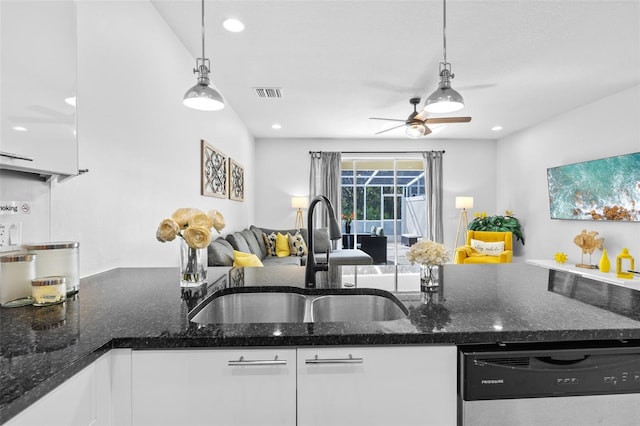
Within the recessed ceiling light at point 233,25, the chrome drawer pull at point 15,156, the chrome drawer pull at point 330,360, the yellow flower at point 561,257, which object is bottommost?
the yellow flower at point 561,257

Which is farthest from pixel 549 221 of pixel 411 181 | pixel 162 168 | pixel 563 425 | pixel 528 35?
pixel 162 168

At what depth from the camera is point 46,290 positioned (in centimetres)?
105

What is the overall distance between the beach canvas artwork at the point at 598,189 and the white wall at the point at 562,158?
4.9 inches

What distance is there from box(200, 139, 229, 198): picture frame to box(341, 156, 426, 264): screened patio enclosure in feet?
9.97

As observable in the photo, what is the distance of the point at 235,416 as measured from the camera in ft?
2.74

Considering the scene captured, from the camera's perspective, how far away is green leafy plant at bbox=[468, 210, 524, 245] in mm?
5691

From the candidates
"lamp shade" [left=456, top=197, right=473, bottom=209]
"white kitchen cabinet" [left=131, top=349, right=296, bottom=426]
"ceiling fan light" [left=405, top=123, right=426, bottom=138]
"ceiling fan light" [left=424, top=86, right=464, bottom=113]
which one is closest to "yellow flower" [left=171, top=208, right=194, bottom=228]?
"white kitchen cabinet" [left=131, top=349, right=296, bottom=426]

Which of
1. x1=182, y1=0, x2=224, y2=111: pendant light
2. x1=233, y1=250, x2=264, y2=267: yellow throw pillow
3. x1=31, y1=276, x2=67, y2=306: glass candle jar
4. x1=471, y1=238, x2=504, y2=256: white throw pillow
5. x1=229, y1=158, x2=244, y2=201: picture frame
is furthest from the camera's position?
x1=471, y1=238, x2=504, y2=256: white throw pillow

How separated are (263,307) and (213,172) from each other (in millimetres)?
2593

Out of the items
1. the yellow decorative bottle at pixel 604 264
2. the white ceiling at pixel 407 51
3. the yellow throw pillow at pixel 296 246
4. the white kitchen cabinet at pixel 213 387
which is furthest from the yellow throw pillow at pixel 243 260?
the yellow decorative bottle at pixel 604 264

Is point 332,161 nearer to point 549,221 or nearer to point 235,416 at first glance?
point 549,221

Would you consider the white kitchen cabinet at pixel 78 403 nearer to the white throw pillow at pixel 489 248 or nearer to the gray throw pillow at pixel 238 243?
the gray throw pillow at pixel 238 243

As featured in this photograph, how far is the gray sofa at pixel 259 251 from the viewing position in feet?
10.3

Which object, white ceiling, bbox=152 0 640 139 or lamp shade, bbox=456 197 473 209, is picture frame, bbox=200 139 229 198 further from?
lamp shade, bbox=456 197 473 209
